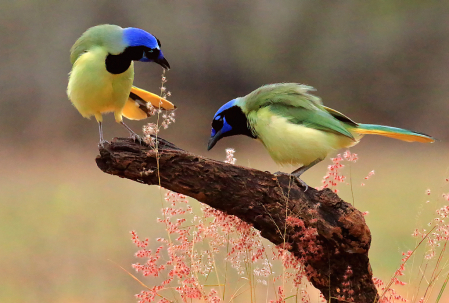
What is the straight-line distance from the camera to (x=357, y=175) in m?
5.64

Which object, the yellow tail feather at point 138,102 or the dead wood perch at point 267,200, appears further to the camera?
the yellow tail feather at point 138,102

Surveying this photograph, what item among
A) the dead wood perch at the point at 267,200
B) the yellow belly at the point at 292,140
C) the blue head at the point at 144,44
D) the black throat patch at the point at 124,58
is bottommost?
the dead wood perch at the point at 267,200

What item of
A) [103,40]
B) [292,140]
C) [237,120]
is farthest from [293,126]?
[103,40]

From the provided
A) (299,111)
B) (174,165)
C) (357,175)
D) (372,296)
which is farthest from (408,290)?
(357,175)

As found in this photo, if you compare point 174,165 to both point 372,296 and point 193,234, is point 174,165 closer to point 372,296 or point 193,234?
point 193,234

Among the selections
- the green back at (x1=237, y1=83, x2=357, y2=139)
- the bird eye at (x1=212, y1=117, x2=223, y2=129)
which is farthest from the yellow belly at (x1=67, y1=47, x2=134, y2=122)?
the green back at (x1=237, y1=83, x2=357, y2=139)

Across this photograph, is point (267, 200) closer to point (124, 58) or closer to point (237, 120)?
point (237, 120)

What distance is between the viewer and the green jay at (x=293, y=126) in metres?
2.18

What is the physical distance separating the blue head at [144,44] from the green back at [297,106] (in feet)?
1.51

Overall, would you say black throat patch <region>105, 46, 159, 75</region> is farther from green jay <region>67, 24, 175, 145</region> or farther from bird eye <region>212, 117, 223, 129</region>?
bird eye <region>212, 117, 223, 129</region>

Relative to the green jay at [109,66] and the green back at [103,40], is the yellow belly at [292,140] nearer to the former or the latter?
the green jay at [109,66]

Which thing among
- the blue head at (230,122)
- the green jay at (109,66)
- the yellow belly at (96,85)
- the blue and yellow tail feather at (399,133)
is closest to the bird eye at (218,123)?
the blue head at (230,122)

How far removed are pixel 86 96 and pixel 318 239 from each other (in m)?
1.26

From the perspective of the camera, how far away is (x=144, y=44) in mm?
2320
